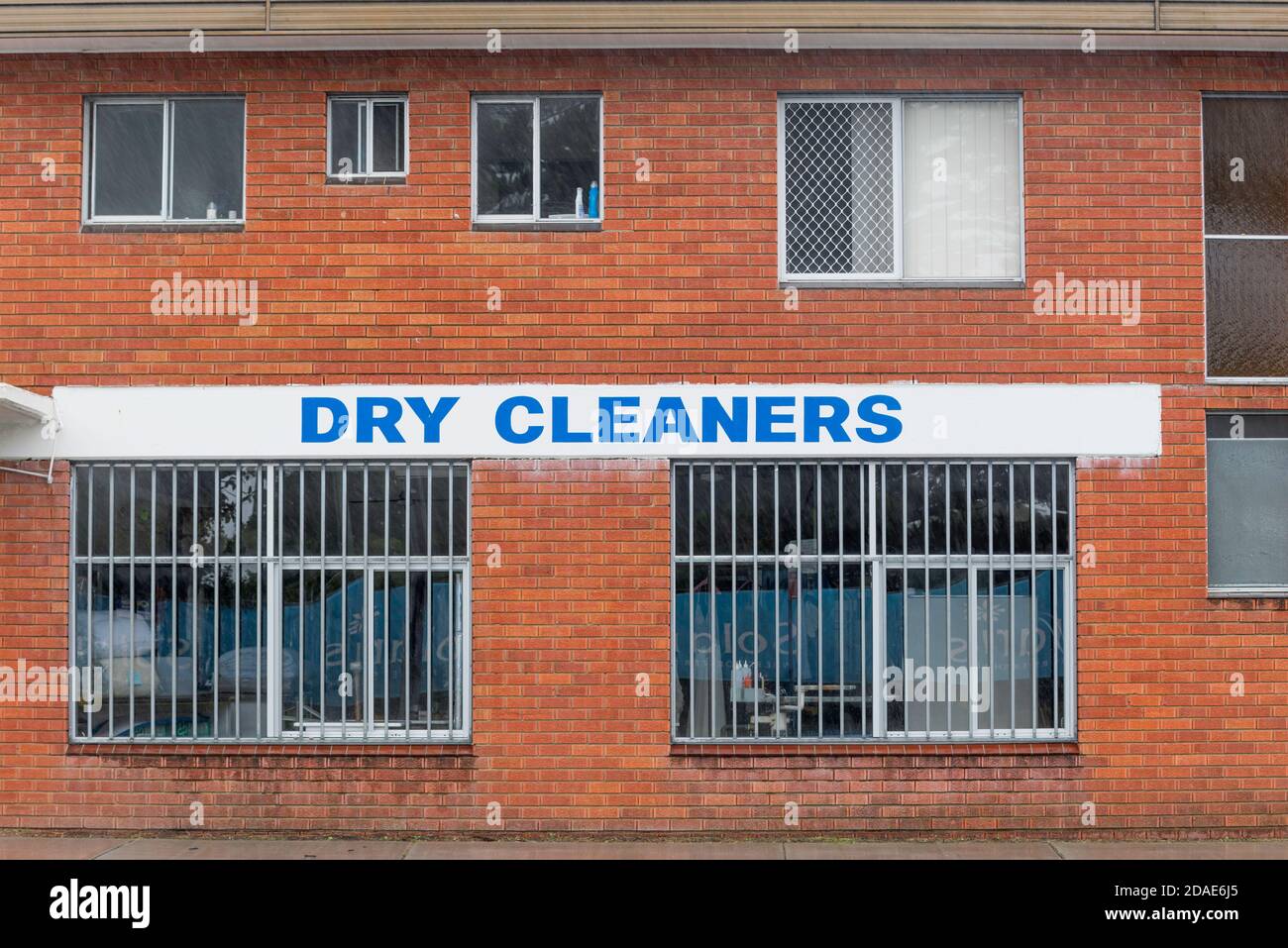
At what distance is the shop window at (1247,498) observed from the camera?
9.27 meters

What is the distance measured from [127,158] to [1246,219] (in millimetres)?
7911

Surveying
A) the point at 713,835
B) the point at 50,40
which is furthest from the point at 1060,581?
the point at 50,40

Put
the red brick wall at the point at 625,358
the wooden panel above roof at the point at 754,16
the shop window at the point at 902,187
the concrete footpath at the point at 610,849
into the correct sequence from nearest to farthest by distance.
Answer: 1. the concrete footpath at the point at 610,849
2. the wooden panel above roof at the point at 754,16
3. the red brick wall at the point at 625,358
4. the shop window at the point at 902,187

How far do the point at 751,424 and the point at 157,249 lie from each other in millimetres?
4315

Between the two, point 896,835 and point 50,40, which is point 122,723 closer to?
point 50,40

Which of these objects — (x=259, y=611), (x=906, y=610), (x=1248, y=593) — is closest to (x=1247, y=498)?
(x=1248, y=593)

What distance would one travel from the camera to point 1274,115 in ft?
30.7

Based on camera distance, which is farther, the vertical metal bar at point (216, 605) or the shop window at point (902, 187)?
the shop window at point (902, 187)

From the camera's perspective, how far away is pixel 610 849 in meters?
8.87

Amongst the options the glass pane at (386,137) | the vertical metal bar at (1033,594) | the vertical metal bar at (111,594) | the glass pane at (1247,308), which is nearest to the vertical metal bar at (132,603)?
the vertical metal bar at (111,594)

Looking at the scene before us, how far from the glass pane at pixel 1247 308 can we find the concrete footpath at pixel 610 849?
10.7ft

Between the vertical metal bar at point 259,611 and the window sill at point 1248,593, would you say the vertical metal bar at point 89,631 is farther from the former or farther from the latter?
the window sill at point 1248,593

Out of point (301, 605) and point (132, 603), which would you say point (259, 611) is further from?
point (132, 603)

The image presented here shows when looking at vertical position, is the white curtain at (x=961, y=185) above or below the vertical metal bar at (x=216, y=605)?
above
